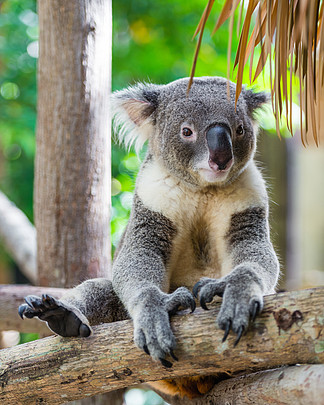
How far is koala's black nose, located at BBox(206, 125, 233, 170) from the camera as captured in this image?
252 cm

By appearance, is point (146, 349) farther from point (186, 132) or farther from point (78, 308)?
point (186, 132)

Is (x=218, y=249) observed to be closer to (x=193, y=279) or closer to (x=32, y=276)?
(x=193, y=279)

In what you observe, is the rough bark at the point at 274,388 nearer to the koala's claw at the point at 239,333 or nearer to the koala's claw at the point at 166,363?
the koala's claw at the point at 239,333

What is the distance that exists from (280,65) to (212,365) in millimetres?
1176

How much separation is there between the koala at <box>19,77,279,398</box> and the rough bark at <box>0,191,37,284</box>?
6.05ft

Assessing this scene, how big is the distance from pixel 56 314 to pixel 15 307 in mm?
1566

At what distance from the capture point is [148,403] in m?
6.01

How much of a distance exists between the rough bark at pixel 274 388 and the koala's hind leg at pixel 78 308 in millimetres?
656

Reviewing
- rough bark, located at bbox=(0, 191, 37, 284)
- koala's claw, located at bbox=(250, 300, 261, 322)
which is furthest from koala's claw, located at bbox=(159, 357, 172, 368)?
rough bark, located at bbox=(0, 191, 37, 284)

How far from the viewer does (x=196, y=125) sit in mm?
2707

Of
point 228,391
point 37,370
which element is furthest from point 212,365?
point 37,370

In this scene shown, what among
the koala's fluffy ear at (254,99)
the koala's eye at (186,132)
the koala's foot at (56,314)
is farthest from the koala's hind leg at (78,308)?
the koala's fluffy ear at (254,99)

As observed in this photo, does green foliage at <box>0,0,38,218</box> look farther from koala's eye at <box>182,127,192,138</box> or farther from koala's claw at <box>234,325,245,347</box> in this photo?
koala's claw at <box>234,325,245,347</box>

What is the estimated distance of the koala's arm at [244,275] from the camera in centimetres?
186
